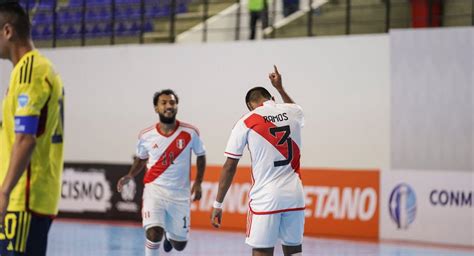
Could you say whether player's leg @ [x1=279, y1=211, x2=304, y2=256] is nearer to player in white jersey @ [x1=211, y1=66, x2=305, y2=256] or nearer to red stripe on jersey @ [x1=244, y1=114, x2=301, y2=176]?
player in white jersey @ [x1=211, y1=66, x2=305, y2=256]

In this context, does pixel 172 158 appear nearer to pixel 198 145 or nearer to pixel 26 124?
pixel 198 145

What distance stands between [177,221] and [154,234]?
50 centimetres

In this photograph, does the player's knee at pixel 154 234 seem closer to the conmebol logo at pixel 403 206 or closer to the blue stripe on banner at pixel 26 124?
the blue stripe on banner at pixel 26 124

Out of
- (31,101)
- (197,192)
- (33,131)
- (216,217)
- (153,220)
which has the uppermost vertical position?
(31,101)

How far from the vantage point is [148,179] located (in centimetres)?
1227

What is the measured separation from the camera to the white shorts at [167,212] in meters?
11.9

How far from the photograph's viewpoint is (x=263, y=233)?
355 inches

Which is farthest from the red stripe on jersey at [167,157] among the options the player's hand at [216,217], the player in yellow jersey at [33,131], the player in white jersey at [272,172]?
the player in yellow jersey at [33,131]

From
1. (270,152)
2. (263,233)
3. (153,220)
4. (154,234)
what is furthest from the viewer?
(153,220)

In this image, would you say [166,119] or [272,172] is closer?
[272,172]

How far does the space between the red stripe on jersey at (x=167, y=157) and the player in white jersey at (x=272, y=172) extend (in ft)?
10.1

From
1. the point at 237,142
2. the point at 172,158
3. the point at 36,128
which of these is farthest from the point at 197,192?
the point at 36,128

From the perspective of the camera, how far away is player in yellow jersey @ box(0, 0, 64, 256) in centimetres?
554

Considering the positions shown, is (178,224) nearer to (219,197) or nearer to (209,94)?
(219,197)
